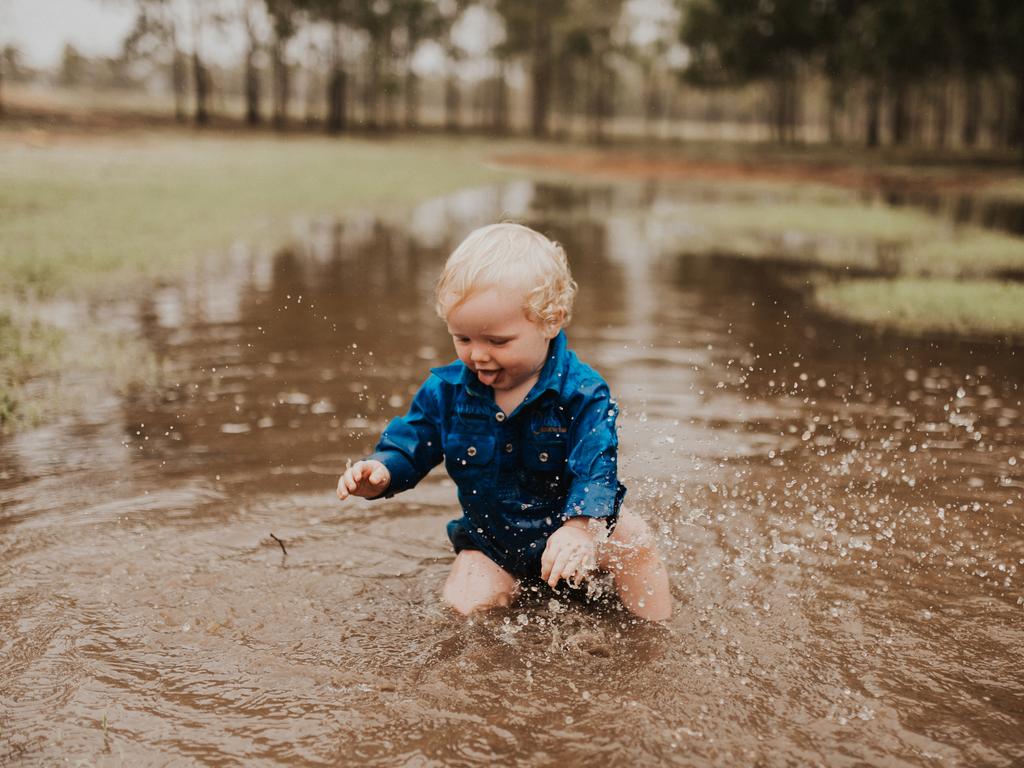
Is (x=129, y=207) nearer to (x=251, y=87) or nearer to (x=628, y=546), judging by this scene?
(x=628, y=546)

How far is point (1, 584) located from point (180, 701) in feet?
3.40

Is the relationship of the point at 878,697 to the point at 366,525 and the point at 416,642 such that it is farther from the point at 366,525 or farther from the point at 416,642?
the point at 366,525

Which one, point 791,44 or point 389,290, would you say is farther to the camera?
point 791,44

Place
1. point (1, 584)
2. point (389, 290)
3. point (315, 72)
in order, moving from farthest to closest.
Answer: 1. point (315, 72)
2. point (389, 290)
3. point (1, 584)

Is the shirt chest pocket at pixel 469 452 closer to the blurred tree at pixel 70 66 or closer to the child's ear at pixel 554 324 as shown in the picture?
the child's ear at pixel 554 324

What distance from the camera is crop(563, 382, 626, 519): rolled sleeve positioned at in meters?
2.73

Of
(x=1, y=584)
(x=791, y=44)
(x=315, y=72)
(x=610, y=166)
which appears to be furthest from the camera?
(x=315, y=72)

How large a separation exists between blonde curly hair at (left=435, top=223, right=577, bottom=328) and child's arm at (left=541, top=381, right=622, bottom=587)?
30cm

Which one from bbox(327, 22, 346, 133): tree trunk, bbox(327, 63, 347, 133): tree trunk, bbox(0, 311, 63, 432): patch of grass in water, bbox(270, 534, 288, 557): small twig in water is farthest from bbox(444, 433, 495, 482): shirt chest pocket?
bbox(327, 63, 347, 133): tree trunk

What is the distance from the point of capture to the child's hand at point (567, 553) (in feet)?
8.19

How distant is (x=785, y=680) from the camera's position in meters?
2.65

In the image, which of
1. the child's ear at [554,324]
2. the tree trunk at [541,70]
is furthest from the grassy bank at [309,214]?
the tree trunk at [541,70]

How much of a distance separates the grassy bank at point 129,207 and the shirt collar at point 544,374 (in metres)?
2.83

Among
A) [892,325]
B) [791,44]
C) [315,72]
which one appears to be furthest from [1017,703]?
[315,72]
